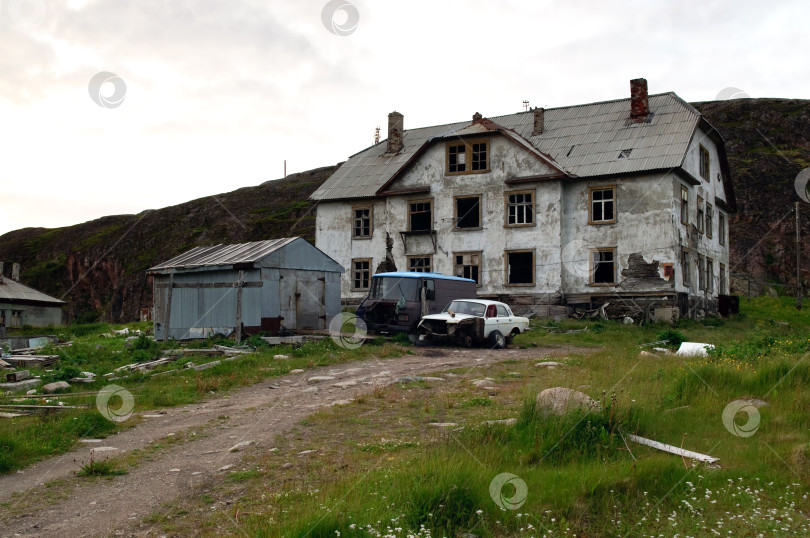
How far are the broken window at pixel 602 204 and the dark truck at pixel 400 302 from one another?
10.0 metres

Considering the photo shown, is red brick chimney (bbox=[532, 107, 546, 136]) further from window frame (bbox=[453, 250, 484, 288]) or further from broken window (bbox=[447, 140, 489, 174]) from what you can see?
window frame (bbox=[453, 250, 484, 288])

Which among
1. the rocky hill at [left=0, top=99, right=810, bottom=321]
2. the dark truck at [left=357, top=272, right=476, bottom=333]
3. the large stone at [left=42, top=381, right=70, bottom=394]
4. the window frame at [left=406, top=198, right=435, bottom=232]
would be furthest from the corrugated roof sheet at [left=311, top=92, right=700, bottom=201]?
the rocky hill at [left=0, top=99, right=810, bottom=321]

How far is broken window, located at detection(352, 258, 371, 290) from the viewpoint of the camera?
1277 inches

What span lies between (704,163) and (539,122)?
7.86 metres

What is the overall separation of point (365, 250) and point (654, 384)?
75.7 ft

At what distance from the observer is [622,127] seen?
29.9 metres

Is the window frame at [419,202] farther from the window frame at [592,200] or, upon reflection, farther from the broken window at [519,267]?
the window frame at [592,200]

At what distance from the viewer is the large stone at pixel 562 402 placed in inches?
308

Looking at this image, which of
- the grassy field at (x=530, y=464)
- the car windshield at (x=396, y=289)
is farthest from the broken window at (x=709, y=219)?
the grassy field at (x=530, y=464)

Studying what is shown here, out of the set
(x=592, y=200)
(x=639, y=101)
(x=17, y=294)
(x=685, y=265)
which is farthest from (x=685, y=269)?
(x=17, y=294)

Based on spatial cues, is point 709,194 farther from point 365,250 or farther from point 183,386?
point 183,386

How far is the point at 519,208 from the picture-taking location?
2942 centimetres

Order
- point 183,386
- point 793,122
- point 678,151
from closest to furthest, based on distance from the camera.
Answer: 1. point 183,386
2. point 678,151
3. point 793,122

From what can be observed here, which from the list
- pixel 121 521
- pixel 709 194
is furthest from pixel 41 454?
pixel 709 194
